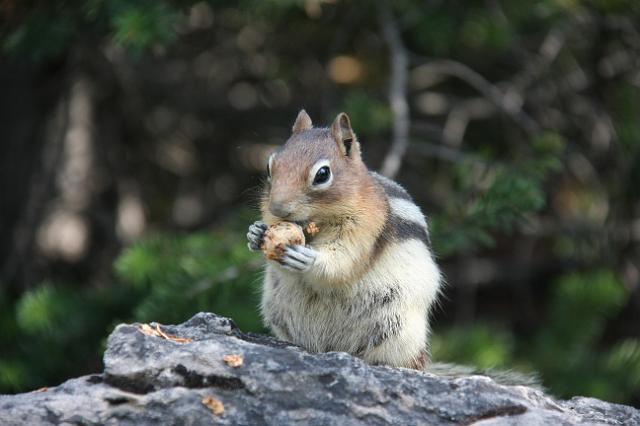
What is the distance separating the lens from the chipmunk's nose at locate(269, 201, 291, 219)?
8.43ft

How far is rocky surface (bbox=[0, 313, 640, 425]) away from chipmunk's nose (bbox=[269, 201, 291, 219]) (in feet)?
1.65

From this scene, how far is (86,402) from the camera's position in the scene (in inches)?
78.9

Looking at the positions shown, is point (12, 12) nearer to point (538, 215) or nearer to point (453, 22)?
point (453, 22)

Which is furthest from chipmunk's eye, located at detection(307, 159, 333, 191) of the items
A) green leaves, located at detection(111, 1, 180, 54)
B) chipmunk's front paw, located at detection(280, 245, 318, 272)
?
green leaves, located at detection(111, 1, 180, 54)

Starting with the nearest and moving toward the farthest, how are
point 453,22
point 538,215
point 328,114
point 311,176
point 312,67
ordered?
1. point 311,176
2. point 453,22
3. point 328,114
4. point 312,67
5. point 538,215

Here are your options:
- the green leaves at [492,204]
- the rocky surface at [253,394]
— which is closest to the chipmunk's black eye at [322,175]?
the rocky surface at [253,394]

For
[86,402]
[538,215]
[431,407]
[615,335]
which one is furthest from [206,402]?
[615,335]

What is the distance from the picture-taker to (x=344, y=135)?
114 inches

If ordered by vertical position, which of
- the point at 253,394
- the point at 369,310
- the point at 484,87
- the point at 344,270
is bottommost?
the point at 253,394

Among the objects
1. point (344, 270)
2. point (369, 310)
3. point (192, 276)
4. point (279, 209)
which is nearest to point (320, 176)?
point (279, 209)

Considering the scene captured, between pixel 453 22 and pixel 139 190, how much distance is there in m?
2.20

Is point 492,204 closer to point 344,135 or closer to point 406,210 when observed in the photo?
point 406,210

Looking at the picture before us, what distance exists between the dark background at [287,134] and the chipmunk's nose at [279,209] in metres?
0.56

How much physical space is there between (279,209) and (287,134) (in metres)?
2.79
